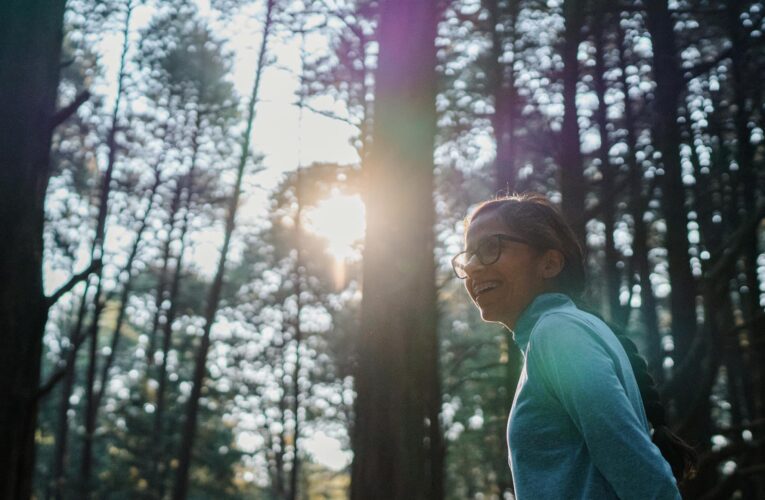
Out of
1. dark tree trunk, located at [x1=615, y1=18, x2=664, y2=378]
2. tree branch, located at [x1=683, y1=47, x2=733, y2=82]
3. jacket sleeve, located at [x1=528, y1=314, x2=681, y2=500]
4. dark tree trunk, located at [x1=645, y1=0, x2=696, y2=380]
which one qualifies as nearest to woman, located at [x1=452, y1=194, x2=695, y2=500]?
jacket sleeve, located at [x1=528, y1=314, x2=681, y2=500]

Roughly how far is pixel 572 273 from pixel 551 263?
8 centimetres

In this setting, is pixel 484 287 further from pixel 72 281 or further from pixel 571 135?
pixel 571 135

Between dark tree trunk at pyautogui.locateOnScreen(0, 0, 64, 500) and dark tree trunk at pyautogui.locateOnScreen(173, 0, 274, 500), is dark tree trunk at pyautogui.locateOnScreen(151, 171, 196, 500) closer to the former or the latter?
dark tree trunk at pyautogui.locateOnScreen(173, 0, 274, 500)

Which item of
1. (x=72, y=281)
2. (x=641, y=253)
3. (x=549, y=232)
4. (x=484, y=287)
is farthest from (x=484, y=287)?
(x=641, y=253)

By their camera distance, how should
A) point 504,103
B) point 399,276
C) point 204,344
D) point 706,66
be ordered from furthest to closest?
1. point 204,344
2. point 504,103
3. point 706,66
4. point 399,276

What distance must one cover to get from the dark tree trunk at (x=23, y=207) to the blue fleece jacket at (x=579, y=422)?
1.78 metres

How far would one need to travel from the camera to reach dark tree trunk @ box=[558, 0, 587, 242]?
9.20 m

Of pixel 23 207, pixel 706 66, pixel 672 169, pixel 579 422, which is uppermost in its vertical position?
pixel 706 66

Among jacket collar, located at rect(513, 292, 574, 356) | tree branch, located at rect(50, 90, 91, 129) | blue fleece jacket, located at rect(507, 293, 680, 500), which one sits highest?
tree branch, located at rect(50, 90, 91, 129)

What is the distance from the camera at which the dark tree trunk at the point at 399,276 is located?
17.8 ft

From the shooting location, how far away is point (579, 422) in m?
1.66

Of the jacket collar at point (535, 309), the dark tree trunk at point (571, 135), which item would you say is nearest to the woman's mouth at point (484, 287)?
the jacket collar at point (535, 309)

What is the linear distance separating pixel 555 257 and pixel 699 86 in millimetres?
10425

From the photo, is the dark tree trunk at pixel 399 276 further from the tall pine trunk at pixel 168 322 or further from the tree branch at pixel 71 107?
the tall pine trunk at pixel 168 322
